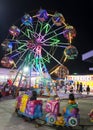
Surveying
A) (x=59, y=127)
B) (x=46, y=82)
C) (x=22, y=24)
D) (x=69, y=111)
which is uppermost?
(x=22, y=24)

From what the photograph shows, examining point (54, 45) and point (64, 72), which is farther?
point (54, 45)

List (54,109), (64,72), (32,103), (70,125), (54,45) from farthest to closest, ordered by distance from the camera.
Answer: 1. (54,45)
2. (64,72)
3. (32,103)
4. (54,109)
5. (70,125)

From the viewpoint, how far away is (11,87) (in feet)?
76.5

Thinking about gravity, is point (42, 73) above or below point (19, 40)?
below

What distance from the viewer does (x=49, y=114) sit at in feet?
27.6

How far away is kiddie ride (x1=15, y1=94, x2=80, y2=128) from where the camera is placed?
7.88m

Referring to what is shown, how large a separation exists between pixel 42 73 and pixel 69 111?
12.9 metres

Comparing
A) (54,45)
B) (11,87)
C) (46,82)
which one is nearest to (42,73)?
(46,82)

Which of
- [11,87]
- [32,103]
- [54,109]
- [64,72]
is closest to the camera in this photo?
[54,109]

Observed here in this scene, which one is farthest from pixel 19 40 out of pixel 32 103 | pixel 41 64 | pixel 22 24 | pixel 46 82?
pixel 32 103

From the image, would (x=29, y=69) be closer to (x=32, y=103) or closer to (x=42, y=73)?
(x=42, y=73)

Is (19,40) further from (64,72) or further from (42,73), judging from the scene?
(64,72)

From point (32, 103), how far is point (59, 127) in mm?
1674

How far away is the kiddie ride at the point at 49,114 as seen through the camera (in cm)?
788
